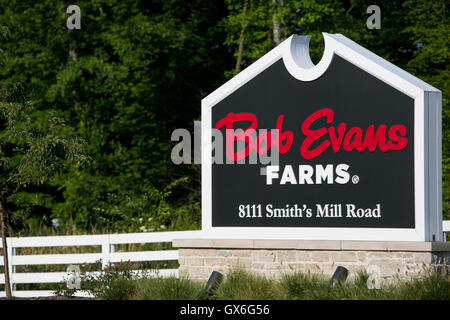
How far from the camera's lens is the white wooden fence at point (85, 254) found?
57.8 ft

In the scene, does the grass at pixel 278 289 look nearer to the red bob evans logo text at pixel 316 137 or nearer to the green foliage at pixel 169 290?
the green foliage at pixel 169 290

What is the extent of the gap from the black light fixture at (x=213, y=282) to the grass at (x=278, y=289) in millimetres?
111

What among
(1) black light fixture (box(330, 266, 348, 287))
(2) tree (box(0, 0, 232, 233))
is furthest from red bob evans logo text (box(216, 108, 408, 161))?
(2) tree (box(0, 0, 232, 233))

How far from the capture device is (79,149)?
1647 cm

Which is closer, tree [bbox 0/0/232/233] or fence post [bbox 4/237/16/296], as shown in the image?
fence post [bbox 4/237/16/296]

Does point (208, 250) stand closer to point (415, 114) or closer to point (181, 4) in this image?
point (415, 114)

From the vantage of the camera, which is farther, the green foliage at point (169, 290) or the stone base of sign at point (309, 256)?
the stone base of sign at point (309, 256)

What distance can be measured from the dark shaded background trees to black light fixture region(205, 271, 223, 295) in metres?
13.2

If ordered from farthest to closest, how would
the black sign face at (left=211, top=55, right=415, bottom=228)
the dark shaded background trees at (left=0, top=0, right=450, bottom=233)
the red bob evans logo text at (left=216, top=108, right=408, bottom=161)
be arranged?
the dark shaded background trees at (left=0, top=0, right=450, bottom=233) → the red bob evans logo text at (left=216, top=108, right=408, bottom=161) → the black sign face at (left=211, top=55, right=415, bottom=228)

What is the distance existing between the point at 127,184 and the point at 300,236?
50.8 feet

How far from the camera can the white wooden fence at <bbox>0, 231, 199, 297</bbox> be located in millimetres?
17641

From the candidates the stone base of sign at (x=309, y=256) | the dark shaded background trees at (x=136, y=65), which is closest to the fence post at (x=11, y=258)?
the stone base of sign at (x=309, y=256)

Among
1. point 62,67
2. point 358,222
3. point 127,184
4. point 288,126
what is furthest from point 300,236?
point 62,67

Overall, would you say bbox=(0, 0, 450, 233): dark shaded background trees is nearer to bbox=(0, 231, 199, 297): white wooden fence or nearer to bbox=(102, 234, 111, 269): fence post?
bbox=(0, 231, 199, 297): white wooden fence
